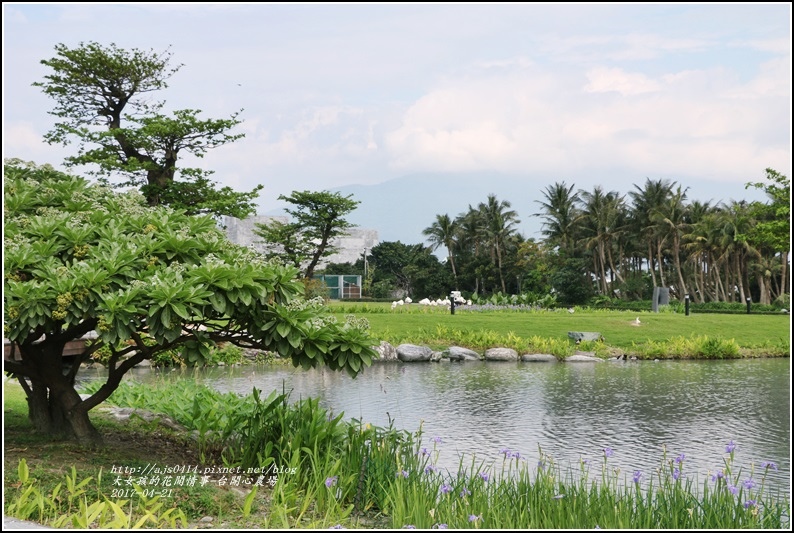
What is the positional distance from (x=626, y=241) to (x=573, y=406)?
36.8 metres

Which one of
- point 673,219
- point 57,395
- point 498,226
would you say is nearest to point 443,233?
point 498,226

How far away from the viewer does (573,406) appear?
38.2 ft

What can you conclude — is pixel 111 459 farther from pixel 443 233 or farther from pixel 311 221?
pixel 443 233

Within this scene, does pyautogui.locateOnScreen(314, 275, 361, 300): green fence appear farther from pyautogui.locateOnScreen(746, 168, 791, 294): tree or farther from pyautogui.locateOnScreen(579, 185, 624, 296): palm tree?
pyautogui.locateOnScreen(746, 168, 791, 294): tree

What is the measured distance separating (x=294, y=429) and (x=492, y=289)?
4233 centimetres

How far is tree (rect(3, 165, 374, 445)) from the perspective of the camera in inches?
188

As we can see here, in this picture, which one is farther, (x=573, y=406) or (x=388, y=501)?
(x=573, y=406)

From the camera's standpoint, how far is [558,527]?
4.63m

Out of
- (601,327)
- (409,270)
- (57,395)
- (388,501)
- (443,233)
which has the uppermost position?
(443,233)

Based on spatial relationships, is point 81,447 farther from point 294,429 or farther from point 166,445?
point 294,429

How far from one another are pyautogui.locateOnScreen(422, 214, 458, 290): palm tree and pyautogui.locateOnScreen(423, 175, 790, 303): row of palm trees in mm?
60

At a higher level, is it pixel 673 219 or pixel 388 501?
pixel 673 219

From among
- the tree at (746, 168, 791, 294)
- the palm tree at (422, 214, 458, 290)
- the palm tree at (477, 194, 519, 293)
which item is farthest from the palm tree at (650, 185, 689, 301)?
the tree at (746, 168, 791, 294)

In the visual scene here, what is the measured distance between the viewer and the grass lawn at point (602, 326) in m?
21.0
